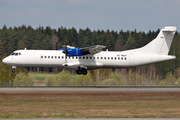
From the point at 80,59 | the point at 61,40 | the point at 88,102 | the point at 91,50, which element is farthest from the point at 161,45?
the point at 61,40

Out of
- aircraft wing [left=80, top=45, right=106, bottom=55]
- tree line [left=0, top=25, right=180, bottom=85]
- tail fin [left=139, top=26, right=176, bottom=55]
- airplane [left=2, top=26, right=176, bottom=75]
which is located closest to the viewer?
aircraft wing [left=80, top=45, right=106, bottom=55]

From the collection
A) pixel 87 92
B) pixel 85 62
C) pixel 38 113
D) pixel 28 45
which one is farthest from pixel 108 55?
pixel 28 45

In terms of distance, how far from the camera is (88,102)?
92.0 ft

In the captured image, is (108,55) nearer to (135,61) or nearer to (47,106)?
(135,61)

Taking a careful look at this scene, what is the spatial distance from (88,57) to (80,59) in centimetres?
117

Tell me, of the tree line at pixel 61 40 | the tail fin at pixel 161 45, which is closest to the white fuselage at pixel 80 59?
the tail fin at pixel 161 45

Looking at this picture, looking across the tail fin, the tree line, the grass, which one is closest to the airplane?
the tail fin

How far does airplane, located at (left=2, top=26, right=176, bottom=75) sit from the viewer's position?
127 feet

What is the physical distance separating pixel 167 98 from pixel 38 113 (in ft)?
51.3

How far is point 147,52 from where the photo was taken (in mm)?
41969

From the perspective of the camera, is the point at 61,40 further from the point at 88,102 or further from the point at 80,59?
the point at 88,102

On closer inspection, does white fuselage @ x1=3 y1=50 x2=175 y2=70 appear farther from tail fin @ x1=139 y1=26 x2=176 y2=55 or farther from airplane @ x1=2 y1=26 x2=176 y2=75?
tail fin @ x1=139 y1=26 x2=176 y2=55

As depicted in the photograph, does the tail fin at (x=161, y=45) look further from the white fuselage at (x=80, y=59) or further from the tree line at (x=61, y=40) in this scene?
the tree line at (x=61, y=40)

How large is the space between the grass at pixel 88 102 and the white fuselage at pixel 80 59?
7.58m
